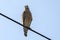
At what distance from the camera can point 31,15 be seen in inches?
244

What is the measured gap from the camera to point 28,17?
242 inches

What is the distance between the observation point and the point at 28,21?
613 cm

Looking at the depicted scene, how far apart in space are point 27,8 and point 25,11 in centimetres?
12

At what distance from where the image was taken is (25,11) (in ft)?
20.8

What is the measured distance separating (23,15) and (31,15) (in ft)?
0.78

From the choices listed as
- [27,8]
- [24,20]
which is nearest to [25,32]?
[24,20]

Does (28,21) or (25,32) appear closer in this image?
(25,32)

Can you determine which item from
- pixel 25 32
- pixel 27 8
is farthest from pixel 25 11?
pixel 25 32

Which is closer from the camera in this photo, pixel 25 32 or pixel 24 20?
pixel 25 32

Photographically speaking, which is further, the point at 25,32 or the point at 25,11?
the point at 25,11

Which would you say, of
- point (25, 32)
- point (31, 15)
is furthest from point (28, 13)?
point (25, 32)

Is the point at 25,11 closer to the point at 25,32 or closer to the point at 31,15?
the point at 31,15

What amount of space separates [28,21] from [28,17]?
0.12 meters

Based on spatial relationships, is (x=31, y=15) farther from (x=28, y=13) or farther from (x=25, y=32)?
(x=25, y=32)
